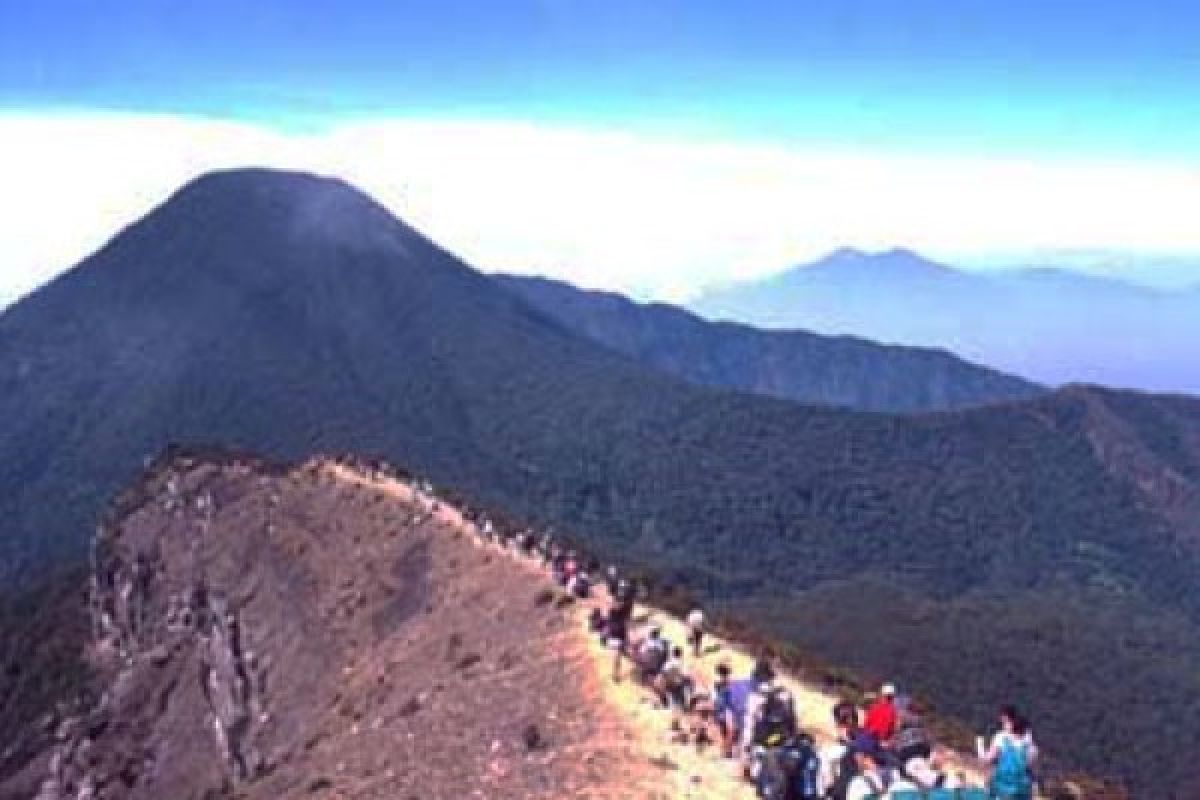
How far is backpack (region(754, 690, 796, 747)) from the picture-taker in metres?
35.2

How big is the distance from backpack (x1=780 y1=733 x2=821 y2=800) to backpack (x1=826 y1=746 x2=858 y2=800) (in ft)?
1.07

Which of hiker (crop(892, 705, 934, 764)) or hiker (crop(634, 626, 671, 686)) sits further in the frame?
hiker (crop(634, 626, 671, 686))

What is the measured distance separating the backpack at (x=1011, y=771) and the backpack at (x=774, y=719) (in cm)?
456

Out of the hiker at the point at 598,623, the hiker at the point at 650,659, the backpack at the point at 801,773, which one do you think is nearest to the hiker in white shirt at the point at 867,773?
the backpack at the point at 801,773

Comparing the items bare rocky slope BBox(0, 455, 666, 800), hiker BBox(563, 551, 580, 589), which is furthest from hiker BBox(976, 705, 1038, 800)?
hiker BBox(563, 551, 580, 589)

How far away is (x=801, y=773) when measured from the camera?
33781mm

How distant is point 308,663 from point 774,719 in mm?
46553

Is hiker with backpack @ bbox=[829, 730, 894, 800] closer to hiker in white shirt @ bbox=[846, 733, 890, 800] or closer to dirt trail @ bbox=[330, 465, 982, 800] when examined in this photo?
hiker in white shirt @ bbox=[846, 733, 890, 800]

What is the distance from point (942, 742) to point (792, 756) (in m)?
16.5

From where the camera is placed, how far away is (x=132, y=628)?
114 meters

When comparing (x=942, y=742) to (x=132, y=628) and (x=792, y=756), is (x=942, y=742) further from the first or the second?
(x=132, y=628)

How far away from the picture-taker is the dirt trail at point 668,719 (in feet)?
121

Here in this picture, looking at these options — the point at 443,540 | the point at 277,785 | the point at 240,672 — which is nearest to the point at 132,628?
the point at 240,672

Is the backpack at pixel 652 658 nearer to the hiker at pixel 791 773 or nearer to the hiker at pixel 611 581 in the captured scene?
the hiker at pixel 611 581
